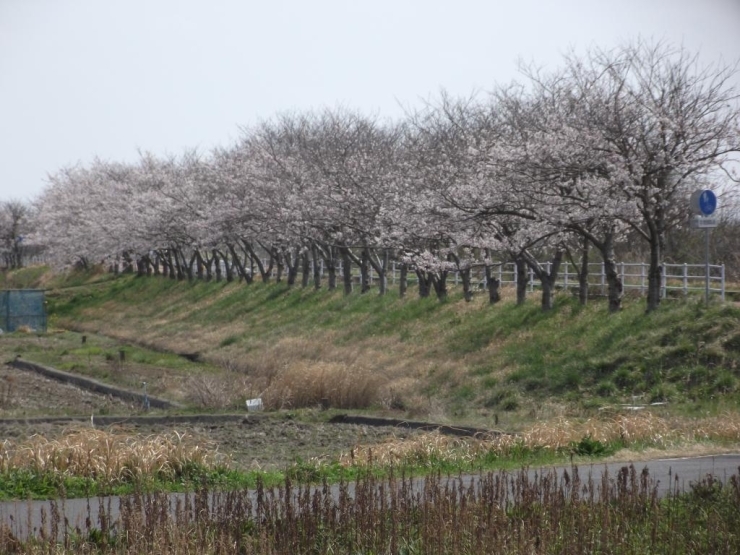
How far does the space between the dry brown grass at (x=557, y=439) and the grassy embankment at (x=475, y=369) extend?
0.03m

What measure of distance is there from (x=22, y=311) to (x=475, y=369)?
29134 millimetres

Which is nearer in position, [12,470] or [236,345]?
[12,470]

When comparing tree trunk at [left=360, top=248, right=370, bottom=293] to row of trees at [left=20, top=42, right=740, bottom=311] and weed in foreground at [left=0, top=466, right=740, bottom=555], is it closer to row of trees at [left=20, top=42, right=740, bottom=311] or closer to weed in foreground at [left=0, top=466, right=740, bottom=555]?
row of trees at [left=20, top=42, right=740, bottom=311]

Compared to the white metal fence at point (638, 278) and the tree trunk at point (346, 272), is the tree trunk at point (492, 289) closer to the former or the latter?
the white metal fence at point (638, 278)

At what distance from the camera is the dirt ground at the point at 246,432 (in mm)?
14422

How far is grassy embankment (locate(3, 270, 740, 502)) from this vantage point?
46.5ft

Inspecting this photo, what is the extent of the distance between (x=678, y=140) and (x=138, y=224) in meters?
42.5

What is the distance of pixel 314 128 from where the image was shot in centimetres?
4606

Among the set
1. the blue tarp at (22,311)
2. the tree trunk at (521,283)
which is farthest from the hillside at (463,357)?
the blue tarp at (22,311)

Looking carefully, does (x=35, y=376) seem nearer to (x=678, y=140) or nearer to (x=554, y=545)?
(x=678, y=140)

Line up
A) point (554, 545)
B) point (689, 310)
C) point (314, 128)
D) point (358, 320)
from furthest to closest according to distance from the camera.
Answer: point (314, 128), point (358, 320), point (689, 310), point (554, 545)

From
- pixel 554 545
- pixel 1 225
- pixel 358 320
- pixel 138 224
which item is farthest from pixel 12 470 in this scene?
pixel 1 225

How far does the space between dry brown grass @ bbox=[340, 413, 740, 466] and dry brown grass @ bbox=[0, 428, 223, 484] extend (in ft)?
6.69

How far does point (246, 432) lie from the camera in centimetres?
1703
